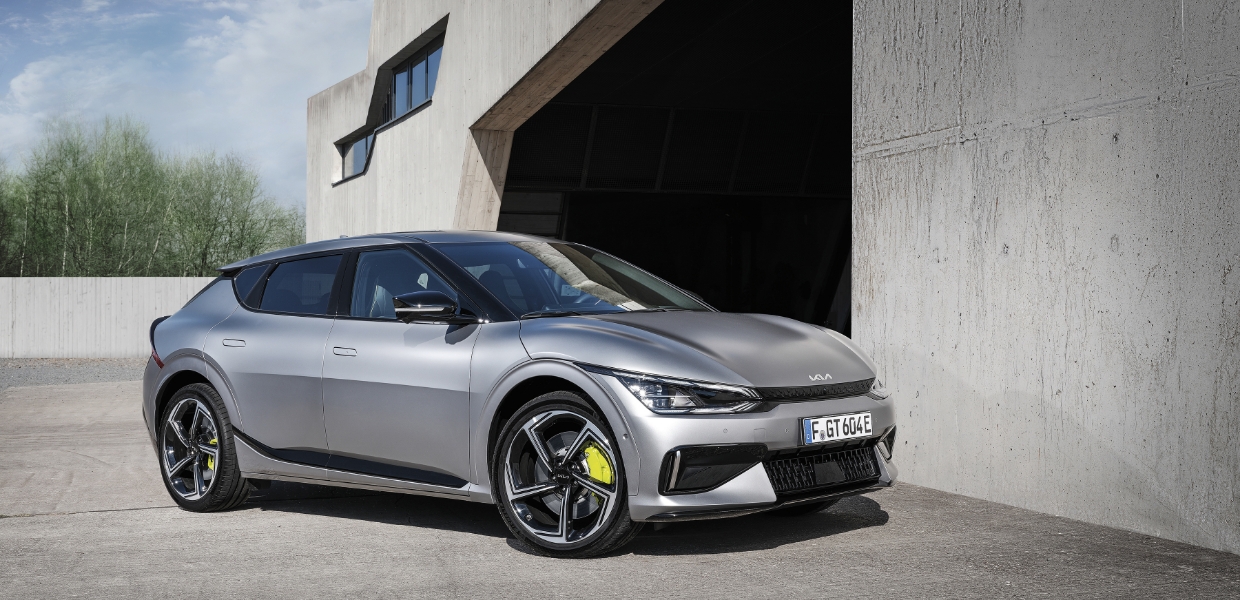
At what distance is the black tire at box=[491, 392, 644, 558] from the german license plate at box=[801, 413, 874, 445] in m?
0.80

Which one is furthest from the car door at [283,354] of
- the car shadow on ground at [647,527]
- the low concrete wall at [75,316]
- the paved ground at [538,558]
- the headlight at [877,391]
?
the low concrete wall at [75,316]

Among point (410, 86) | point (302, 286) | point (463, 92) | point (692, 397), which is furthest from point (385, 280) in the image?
point (410, 86)

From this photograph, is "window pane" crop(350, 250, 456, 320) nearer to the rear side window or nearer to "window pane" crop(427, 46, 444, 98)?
the rear side window

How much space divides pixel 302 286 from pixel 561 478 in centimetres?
224

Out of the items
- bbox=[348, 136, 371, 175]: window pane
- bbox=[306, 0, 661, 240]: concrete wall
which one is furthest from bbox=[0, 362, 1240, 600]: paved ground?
bbox=[348, 136, 371, 175]: window pane

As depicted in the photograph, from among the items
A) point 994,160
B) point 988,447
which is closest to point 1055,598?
point 988,447

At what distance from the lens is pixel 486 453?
5293 mm

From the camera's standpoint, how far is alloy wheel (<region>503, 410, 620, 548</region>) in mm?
4977

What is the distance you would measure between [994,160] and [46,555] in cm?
530

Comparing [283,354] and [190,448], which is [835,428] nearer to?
[283,354]

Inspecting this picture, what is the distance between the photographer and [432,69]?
20312 mm

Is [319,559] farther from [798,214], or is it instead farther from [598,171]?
[798,214]

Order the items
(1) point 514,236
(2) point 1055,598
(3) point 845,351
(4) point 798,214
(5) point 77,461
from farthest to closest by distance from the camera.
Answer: (4) point 798,214, (5) point 77,461, (1) point 514,236, (3) point 845,351, (2) point 1055,598

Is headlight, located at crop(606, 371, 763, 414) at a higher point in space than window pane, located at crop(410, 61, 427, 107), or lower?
lower
